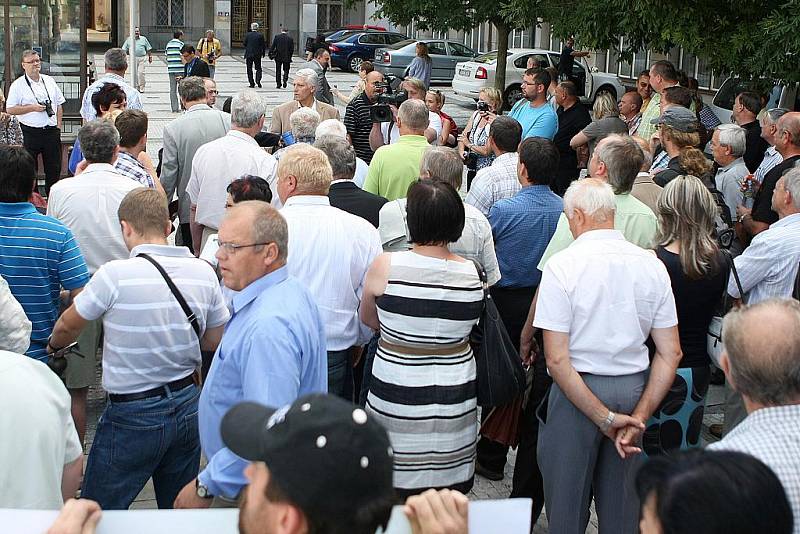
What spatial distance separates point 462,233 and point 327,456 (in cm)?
330

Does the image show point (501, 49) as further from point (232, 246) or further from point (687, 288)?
point (232, 246)

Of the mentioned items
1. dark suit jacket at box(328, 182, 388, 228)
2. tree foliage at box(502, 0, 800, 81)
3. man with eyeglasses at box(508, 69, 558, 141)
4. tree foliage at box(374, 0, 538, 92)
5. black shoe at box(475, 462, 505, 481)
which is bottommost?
black shoe at box(475, 462, 505, 481)

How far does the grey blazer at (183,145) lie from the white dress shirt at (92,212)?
2021mm

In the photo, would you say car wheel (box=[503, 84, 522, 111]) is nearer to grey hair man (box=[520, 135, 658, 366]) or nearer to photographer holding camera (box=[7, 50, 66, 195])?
photographer holding camera (box=[7, 50, 66, 195])

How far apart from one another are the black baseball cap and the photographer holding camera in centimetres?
1025

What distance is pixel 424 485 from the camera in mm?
4406

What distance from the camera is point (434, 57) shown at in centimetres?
3388

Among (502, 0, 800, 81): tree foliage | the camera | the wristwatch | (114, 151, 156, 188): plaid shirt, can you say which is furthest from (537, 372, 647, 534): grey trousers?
the camera

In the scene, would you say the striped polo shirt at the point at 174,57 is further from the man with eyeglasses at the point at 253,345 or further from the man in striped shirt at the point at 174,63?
the man with eyeglasses at the point at 253,345

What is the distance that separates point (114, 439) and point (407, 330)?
1214 millimetres

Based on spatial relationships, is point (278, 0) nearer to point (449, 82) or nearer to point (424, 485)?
point (449, 82)

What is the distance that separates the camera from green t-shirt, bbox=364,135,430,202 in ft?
23.2

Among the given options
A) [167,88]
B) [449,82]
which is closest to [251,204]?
[167,88]

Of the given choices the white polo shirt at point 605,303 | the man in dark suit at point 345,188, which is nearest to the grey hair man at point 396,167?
the man in dark suit at point 345,188
